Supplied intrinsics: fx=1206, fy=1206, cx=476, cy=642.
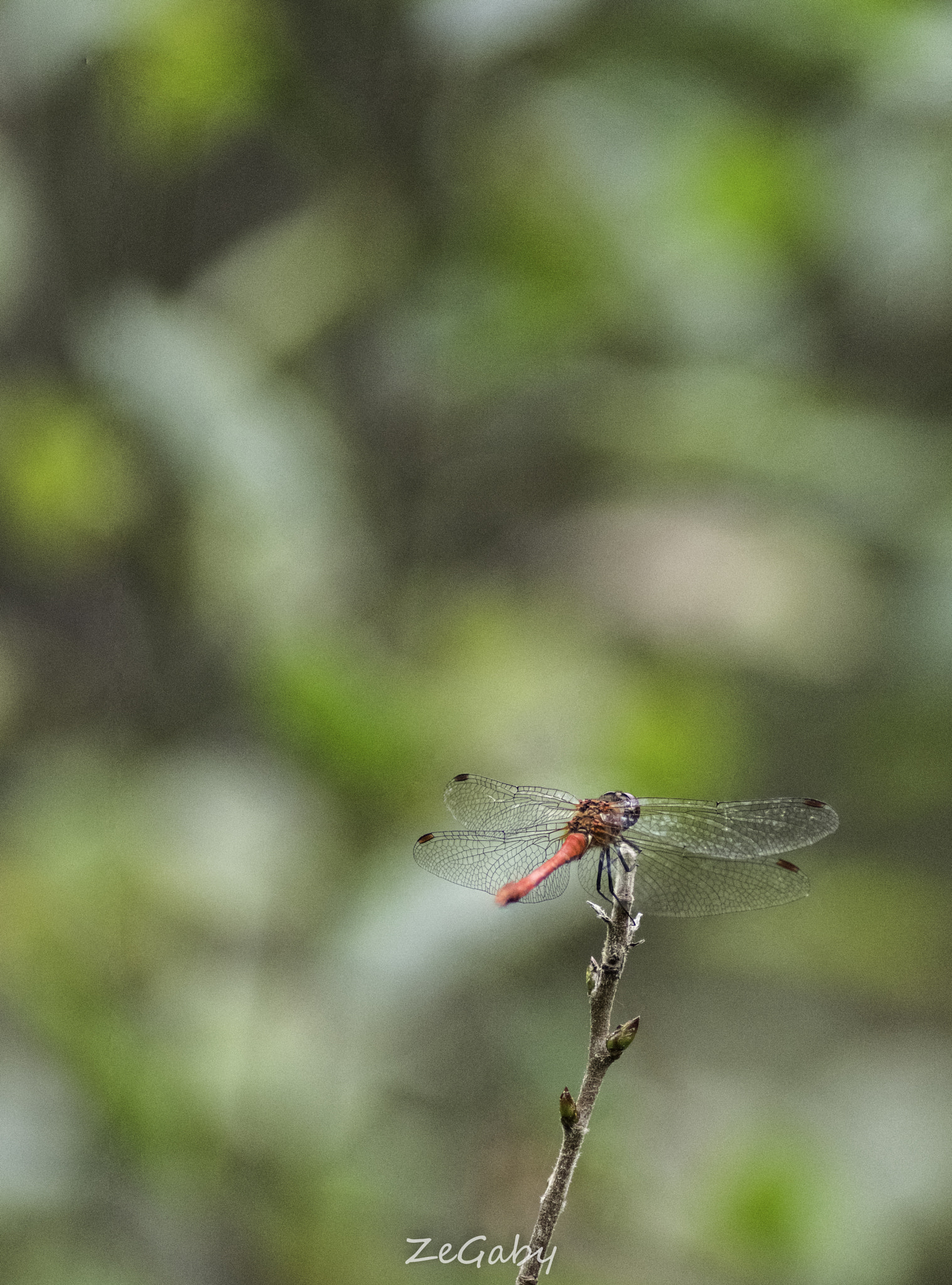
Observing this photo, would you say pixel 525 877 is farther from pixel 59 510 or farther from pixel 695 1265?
pixel 59 510

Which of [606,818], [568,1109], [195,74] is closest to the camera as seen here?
[568,1109]

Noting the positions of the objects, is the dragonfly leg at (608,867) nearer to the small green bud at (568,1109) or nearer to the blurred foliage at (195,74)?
the small green bud at (568,1109)

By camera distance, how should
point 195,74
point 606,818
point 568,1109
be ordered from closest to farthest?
1. point 568,1109
2. point 606,818
3. point 195,74

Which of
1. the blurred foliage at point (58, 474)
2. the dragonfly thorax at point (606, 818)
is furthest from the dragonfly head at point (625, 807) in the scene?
the blurred foliage at point (58, 474)

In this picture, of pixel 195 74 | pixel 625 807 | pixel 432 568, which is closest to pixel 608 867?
pixel 625 807

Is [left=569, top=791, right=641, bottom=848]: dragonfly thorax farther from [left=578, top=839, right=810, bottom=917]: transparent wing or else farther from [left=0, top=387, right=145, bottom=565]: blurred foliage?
[left=0, top=387, right=145, bottom=565]: blurred foliage

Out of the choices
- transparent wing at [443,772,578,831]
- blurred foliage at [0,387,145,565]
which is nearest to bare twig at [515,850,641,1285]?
transparent wing at [443,772,578,831]

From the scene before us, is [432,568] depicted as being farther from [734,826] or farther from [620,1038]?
[620,1038]
